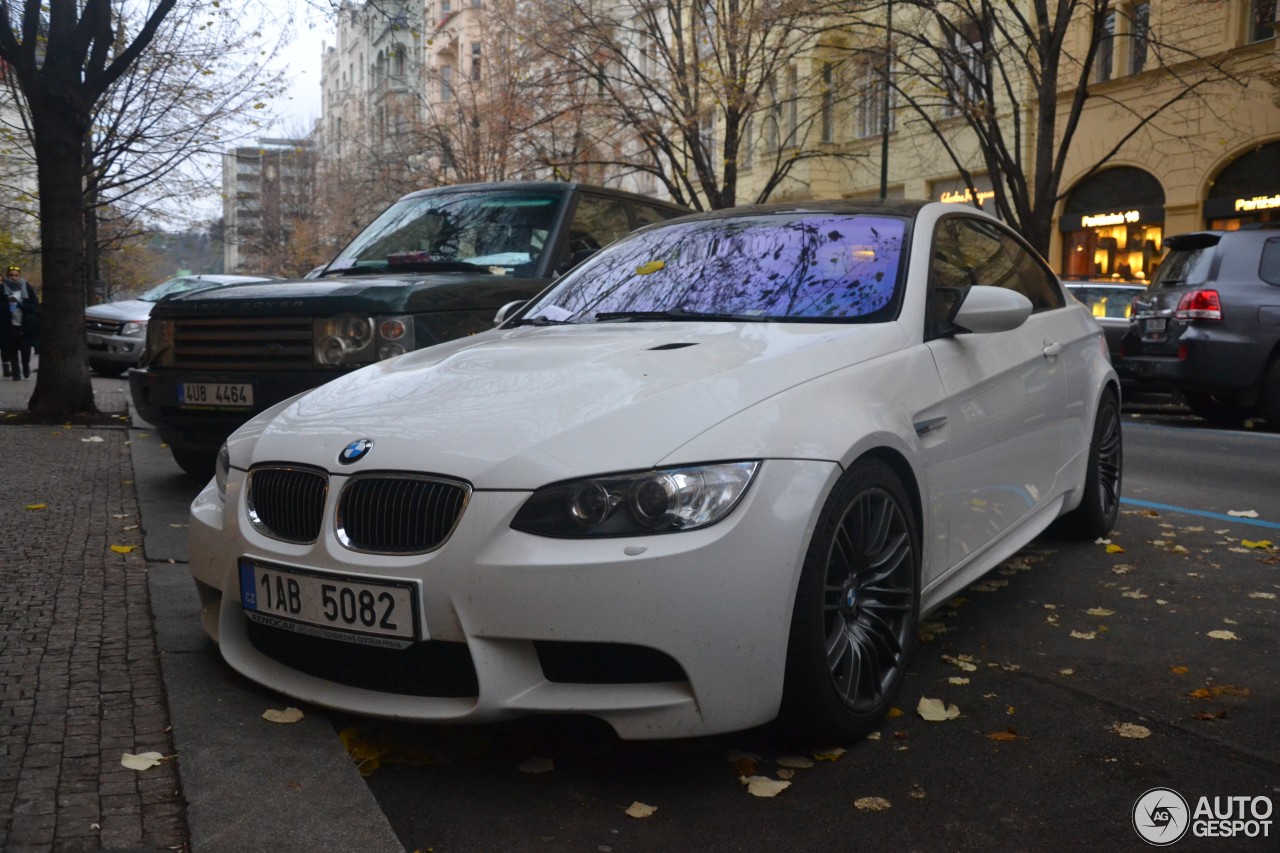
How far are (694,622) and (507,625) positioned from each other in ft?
1.42

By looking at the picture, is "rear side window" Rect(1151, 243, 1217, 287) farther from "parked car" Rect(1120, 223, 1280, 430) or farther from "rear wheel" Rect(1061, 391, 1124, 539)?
"rear wheel" Rect(1061, 391, 1124, 539)

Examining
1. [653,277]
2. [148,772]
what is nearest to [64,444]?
[653,277]

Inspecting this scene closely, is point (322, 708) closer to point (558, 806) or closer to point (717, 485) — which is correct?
point (558, 806)

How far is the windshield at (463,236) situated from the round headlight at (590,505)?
4.17 m

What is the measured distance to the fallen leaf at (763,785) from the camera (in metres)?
3.11

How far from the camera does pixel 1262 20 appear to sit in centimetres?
2052

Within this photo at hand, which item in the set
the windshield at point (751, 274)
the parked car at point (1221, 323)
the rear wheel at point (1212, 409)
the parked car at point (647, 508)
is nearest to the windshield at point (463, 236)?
the windshield at point (751, 274)

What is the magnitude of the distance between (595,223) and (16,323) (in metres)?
14.7

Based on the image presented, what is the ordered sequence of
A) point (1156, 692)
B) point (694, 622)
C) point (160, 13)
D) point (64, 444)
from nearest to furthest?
point (694, 622) → point (1156, 692) → point (64, 444) → point (160, 13)

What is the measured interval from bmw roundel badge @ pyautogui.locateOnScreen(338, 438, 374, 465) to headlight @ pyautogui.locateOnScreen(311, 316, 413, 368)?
2.88 m

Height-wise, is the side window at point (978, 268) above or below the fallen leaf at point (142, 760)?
above

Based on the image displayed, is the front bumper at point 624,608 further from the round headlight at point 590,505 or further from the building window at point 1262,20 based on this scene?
the building window at point 1262,20

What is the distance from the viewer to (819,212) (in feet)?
15.7

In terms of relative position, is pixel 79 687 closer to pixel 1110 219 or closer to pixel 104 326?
pixel 104 326
